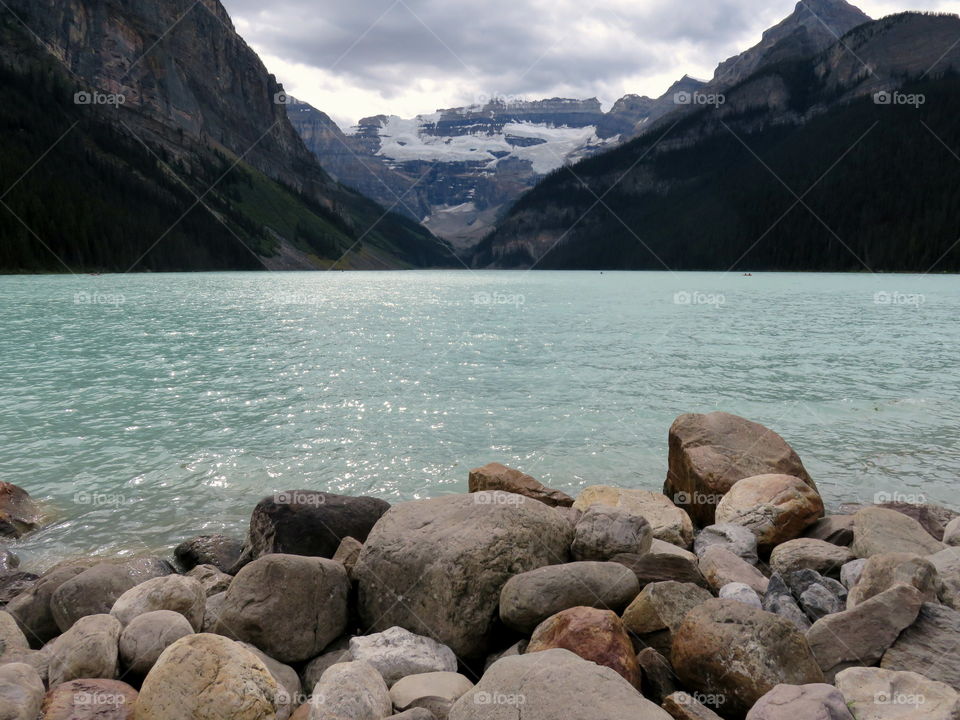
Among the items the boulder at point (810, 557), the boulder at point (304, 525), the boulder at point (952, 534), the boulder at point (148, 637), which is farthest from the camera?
the boulder at point (304, 525)

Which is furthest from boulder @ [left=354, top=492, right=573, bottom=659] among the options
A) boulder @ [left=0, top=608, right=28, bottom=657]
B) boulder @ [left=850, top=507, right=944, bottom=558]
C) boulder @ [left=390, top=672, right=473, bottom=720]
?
boulder @ [left=850, top=507, right=944, bottom=558]

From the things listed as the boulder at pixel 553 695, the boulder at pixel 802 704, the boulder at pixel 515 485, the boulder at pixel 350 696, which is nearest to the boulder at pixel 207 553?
the boulder at pixel 515 485

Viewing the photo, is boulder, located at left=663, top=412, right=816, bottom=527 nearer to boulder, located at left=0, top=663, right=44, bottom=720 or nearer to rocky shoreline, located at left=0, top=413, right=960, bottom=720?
rocky shoreline, located at left=0, top=413, right=960, bottom=720

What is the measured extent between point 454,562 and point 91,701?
3.65m

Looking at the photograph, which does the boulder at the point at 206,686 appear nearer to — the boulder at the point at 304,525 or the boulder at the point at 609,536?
the boulder at the point at 304,525

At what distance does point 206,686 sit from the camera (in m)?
5.07

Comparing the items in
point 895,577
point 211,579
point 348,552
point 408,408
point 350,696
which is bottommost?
point 211,579

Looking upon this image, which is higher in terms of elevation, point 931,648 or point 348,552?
point 931,648

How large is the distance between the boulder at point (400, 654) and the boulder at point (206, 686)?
1.00 m

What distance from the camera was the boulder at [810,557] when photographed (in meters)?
7.80

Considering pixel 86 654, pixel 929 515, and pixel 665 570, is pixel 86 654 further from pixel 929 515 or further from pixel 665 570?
pixel 929 515

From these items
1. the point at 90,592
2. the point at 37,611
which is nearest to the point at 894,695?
the point at 90,592

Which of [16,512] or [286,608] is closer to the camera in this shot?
[286,608]

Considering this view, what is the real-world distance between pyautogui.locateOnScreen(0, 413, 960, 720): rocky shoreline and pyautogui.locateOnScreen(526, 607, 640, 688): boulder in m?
0.02
